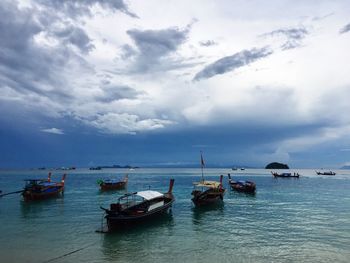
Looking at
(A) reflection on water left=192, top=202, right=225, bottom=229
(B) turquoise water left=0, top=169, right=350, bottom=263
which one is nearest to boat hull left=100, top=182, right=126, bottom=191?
(B) turquoise water left=0, top=169, right=350, bottom=263

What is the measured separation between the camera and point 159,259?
72.7ft

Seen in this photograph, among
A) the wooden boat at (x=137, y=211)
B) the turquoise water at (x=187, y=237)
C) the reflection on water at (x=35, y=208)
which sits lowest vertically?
the turquoise water at (x=187, y=237)

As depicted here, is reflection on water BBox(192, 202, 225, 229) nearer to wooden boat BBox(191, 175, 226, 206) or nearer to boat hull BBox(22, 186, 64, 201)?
wooden boat BBox(191, 175, 226, 206)

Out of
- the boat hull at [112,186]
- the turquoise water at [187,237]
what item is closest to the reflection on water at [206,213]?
the turquoise water at [187,237]

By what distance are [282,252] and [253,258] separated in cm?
301

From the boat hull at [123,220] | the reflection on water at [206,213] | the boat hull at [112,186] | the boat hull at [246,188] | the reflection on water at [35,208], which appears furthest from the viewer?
the boat hull at [112,186]

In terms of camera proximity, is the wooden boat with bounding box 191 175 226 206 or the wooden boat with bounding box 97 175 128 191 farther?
the wooden boat with bounding box 97 175 128 191

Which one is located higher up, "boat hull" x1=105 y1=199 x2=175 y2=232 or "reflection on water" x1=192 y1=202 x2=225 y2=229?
"boat hull" x1=105 y1=199 x2=175 y2=232

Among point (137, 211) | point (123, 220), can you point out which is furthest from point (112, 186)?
point (123, 220)

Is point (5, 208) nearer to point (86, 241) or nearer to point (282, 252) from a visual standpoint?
point (86, 241)

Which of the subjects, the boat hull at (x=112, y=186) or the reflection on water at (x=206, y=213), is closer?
the reflection on water at (x=206, y=213)

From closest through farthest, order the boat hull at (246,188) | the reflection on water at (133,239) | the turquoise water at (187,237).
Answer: the turquoise water at (187,237) → the reflection on water at (133,239) → the boat hull at (246,188)

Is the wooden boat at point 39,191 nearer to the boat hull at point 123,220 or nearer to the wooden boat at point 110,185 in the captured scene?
the wooden boat at point 110,185

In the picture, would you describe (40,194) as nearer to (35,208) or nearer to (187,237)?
(35,208)
